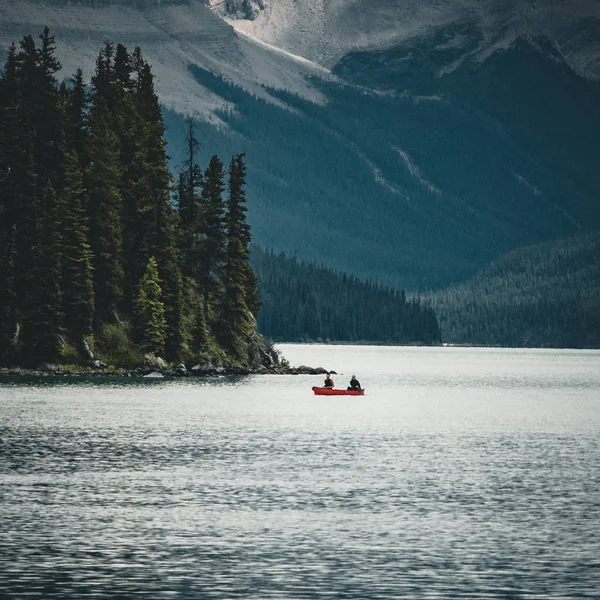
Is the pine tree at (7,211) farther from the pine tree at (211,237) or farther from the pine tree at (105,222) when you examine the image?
the pine tree at (211,237)

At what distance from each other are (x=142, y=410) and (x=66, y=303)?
34.0 m

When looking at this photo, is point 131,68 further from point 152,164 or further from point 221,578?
point 221,578

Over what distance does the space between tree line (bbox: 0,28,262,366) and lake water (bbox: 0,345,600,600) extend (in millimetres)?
27834

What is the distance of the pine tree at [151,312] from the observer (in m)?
138

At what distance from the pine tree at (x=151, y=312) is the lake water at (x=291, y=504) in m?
32.1

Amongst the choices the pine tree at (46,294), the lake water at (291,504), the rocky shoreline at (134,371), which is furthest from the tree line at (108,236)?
the lake water at (291,504)

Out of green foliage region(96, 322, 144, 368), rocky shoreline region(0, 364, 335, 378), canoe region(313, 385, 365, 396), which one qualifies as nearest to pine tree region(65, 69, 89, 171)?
green foliage region(96, 322, 144, 368)

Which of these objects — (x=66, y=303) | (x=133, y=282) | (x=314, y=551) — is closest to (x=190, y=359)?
(x=133, y=282)

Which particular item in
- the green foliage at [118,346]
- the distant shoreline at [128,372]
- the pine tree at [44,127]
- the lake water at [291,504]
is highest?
the pine tree at [44,127]

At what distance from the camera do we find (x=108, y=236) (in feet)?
472

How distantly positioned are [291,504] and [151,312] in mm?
85249

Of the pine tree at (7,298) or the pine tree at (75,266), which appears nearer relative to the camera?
the pine tree at (7,298)

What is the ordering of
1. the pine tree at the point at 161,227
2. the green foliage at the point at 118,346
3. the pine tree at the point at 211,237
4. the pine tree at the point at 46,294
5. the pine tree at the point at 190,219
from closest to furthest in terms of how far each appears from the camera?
1. the pine tree at the point at 46,294
2. the green foliage at the point at 118,346
3. the pine tree at the point at 161,227
4. the pine tree at the point at 190,219
5. the pine tree at the point at 211,237

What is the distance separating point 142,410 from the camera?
10400 cm
